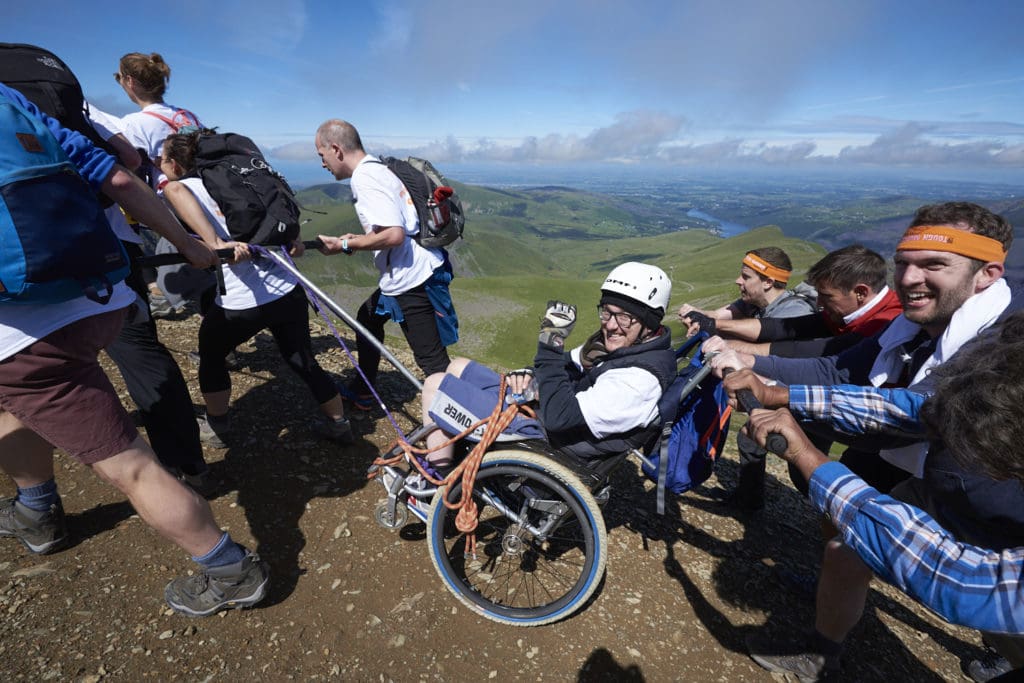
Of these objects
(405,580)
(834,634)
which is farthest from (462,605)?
(834,634)

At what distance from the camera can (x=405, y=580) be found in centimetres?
427

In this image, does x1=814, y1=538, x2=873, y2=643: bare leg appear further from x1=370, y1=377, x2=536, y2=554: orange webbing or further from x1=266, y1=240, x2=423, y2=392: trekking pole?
x1=266, y1=240, x2=423, y2=392: trekking pole

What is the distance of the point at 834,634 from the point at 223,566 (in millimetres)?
4912

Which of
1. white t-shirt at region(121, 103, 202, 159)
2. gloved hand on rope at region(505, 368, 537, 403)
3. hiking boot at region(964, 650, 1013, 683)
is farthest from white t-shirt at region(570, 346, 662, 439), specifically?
white t-shirt at region(121, 103, 202, 159)

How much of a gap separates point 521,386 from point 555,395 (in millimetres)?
560

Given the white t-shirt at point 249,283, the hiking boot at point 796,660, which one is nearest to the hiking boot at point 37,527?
the white t-shirt at point 249,283

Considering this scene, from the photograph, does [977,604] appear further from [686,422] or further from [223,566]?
[223,566]

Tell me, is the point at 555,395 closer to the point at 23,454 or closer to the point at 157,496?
the point at 157,496

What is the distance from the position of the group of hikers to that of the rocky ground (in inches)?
11.9

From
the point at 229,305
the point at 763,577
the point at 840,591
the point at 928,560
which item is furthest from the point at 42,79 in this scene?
the point at 763,577

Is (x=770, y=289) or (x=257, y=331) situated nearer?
(x=257, y=331)

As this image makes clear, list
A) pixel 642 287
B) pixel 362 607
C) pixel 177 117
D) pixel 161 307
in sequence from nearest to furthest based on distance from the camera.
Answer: pixel 642 287 → pixel 362 607 → pixel 177 117 → pixel 161 307

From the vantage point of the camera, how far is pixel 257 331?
16.3 feet

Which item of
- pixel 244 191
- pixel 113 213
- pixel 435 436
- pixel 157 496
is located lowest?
pixel 435 436
